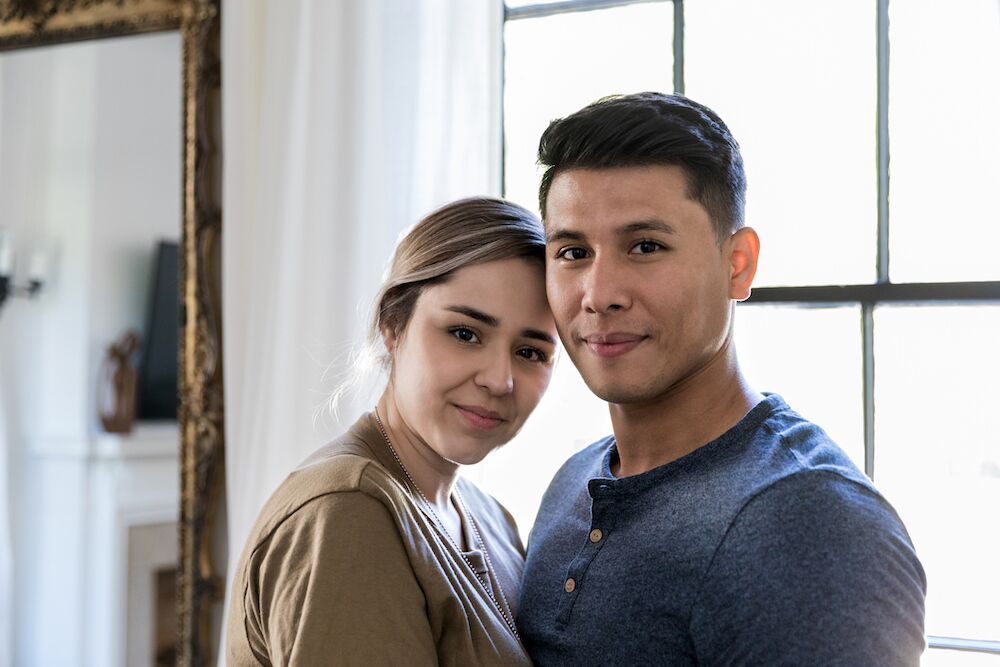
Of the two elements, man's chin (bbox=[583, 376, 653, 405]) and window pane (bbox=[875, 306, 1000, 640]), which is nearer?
man's chin (bbox=[583, 376, 653, 405])

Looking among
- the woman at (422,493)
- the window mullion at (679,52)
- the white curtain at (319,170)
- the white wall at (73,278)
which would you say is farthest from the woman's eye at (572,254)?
the white wall at (73,278)

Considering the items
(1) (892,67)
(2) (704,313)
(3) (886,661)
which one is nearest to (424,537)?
(2) (704,313)

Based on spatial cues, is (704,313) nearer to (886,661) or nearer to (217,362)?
(886,661)

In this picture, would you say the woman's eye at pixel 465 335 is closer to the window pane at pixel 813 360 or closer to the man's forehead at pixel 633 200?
the man's forehead at pixel 633 200

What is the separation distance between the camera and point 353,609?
4.31ft

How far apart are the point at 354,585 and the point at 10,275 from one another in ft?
6.88

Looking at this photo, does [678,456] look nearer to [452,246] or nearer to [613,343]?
[613,343]

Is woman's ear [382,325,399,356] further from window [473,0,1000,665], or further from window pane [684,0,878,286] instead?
window pane [684,0,878,286]

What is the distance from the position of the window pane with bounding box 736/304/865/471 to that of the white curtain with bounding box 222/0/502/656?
2.37 ft

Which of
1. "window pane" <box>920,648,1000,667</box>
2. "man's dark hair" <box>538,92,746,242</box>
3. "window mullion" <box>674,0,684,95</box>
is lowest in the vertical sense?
"window pane" <box>920,648,1000,667</box>

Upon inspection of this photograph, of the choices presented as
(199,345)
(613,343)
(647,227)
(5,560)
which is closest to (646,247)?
(647,227)

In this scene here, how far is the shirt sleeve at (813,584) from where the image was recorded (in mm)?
1142

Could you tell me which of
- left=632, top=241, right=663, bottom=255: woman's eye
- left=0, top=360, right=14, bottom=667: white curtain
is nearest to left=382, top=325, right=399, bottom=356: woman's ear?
left=632, top=241, right=663, bottom=255: woman's eye

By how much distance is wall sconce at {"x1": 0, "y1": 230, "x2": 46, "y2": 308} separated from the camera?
9.53ft
